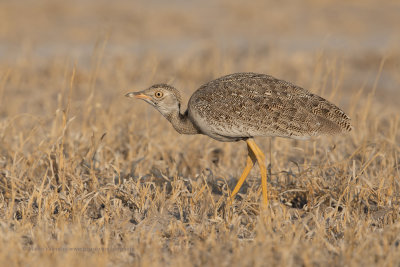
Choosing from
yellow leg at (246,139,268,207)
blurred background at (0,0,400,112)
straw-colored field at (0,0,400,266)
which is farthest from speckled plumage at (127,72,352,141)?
blurred background at (0,0,400,112)

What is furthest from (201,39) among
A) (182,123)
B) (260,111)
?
(260,111)

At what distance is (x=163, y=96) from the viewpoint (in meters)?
4.45

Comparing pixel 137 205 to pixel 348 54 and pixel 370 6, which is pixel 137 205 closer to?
pixel 348 54

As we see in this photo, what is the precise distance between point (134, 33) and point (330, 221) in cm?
1098

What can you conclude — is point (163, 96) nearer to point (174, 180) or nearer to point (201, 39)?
point (174, 180)

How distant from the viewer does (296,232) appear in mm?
3512

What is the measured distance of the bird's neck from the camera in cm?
436

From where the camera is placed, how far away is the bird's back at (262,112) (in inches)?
160

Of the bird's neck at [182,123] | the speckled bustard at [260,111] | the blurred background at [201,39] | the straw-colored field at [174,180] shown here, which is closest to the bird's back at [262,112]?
the speckled bustard at [260,111]

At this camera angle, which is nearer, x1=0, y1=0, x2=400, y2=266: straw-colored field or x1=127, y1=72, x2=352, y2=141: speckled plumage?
x1=0, y1=0, x2=400, y2=266: straw-colored field

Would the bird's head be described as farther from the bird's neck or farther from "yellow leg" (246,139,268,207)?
"yellow leg" (246,139,268,207)

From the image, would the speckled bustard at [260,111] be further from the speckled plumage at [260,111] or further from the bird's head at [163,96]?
the bird's head at [163,96]

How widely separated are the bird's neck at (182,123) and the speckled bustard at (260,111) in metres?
0.09

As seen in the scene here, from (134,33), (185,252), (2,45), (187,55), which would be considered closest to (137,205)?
(185,252)
